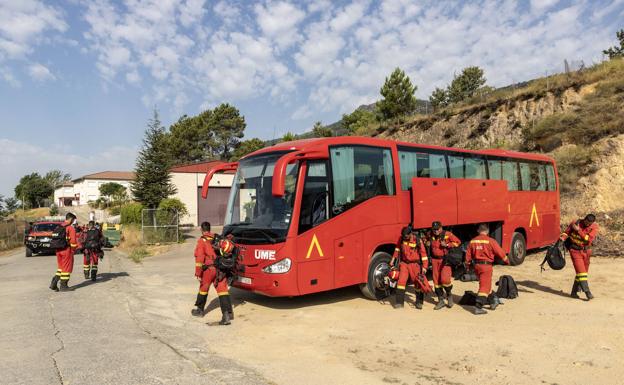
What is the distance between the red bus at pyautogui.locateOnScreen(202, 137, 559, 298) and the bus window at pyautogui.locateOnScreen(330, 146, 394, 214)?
0.8 inches

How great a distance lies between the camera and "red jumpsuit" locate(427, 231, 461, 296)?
8.07 m

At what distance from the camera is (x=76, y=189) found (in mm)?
82500

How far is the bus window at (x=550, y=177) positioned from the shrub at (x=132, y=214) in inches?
805

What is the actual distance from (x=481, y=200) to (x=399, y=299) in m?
4.54

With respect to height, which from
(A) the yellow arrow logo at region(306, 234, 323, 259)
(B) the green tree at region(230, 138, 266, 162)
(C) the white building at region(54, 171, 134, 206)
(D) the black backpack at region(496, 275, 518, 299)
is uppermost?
(B) the green tree at region(230, 138, 266, 162)

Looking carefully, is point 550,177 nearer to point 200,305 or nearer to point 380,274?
point 380,274

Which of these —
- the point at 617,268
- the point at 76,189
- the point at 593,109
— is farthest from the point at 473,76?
the point at 76,189

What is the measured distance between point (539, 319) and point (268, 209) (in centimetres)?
494

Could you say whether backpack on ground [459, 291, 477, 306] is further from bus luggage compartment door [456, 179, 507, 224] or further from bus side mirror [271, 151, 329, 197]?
bus side mirror [271, 151, 329, 197]

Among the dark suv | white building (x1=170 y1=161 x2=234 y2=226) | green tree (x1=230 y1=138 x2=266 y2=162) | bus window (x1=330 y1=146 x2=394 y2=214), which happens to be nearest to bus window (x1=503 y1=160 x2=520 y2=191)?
bus window (x1=330 y1=146 x2=394 y2=214)

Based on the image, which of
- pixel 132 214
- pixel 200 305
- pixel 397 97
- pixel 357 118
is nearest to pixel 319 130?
pixel 357 118

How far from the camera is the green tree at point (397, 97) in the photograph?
40.1 metres

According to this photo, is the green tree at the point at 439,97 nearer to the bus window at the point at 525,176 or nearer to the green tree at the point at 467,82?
the green tree at the point at 467,82

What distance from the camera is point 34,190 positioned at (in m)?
94.5
